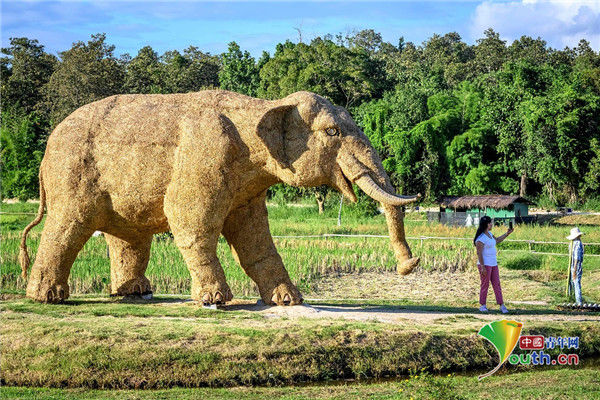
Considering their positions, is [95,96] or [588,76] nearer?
[95,96]

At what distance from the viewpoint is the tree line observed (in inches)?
1320

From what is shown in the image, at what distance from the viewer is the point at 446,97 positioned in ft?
128

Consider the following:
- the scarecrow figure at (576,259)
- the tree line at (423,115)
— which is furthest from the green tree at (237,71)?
the scarecrow figure at (576,259)

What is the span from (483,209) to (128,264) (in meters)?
21.1

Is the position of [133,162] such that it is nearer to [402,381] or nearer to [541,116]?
[402,381]

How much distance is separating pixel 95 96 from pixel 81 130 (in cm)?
2459

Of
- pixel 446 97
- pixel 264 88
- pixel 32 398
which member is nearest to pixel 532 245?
pixel 32 398

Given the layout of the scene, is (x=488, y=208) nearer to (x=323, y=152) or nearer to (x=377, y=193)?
(x=323, y=152)

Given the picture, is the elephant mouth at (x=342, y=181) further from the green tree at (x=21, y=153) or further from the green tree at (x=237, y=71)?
the green tree at (x=237, y=71)

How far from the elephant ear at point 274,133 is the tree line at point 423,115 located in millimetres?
23862

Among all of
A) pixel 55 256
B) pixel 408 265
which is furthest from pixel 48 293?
pixel 408 265

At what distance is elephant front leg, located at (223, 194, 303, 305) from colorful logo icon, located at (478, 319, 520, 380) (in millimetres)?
2598

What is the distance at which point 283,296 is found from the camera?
34.6 feet

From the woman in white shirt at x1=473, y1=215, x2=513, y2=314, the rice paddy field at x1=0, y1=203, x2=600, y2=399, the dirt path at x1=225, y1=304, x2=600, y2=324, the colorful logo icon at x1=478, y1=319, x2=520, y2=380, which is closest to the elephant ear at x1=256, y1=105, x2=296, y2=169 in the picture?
the dirt path at x1=225, y1=304, x2=600, y2=324
